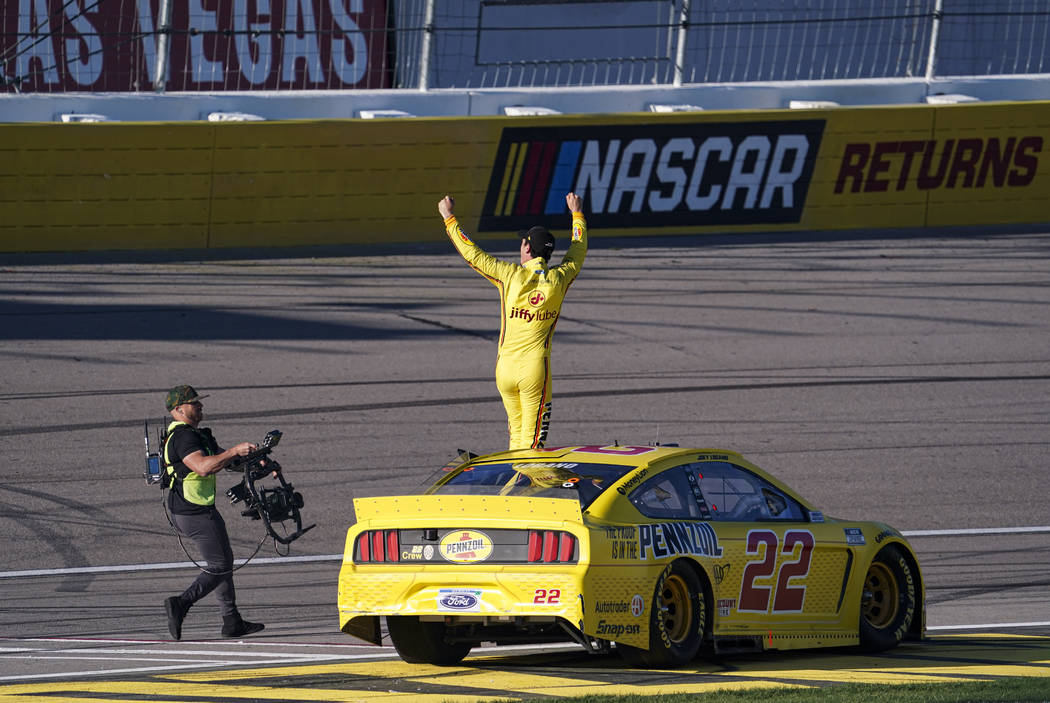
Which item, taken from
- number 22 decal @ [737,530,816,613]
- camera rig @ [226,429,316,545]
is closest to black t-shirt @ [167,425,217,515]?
camera rig @ [226,429,316,545]

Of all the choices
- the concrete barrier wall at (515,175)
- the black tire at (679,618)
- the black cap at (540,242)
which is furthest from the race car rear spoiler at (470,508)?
the concrete barrier wall at (515,175)

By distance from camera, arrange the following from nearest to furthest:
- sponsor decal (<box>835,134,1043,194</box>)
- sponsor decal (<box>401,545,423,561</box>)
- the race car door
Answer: sponsor decal (<box>401,545,423,561</box>)
the race car door
sponsor decal (<box>835,134,1043,194</box>)

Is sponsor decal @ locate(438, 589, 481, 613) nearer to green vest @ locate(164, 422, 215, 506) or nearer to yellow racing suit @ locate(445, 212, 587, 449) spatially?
green vest @ locate(164, 422, 215, 506)

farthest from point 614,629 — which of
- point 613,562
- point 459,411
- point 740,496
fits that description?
point 459,411

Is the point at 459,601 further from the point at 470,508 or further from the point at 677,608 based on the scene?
the point at 677,608

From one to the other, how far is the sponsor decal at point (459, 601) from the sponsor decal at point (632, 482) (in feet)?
2.92

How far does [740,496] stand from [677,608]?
3.02ft

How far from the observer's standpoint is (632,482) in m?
8.00

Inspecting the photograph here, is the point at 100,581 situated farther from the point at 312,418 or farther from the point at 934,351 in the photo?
the point at 934,351

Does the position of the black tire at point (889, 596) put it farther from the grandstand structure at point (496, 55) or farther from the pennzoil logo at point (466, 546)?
the grandstand structure at point (496, 55)

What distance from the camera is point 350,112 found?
2109 cm

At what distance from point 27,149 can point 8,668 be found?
459 inches

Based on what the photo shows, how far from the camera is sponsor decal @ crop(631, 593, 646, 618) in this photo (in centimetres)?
748

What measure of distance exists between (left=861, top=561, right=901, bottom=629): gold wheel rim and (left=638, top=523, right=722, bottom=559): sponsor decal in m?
1.29
